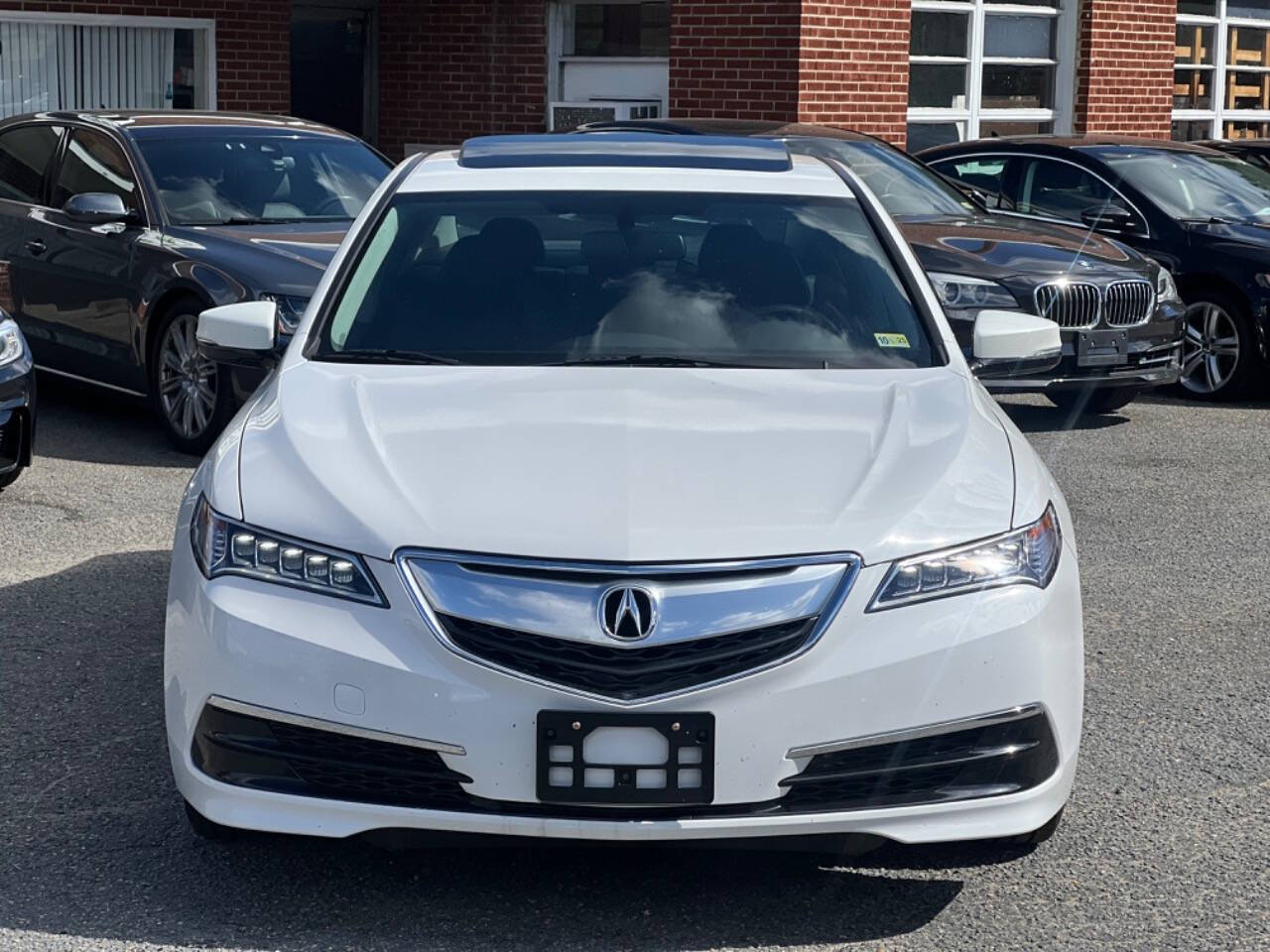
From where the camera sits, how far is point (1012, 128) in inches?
734

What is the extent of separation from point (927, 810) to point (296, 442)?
5.07ft

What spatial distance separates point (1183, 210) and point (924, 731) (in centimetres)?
922

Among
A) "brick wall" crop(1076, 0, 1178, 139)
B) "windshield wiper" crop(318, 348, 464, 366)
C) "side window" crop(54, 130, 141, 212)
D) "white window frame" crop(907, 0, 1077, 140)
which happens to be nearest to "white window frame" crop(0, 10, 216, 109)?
"side window" crop(54, 130, 141, 212)

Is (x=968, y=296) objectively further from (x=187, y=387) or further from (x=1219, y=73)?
(x=1219, y=73)

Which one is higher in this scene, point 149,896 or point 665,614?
point 665,614

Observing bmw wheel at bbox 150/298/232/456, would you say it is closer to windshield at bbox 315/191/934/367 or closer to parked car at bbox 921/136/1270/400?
windshield at bbox 315/191/934/367

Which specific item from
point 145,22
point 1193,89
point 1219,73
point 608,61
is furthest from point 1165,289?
point 1219,73

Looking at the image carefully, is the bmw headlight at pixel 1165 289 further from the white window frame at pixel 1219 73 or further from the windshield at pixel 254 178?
the white window frame at pixel 1219 73

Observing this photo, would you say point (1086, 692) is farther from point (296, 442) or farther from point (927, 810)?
point (296, 442)

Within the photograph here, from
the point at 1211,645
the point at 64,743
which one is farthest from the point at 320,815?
the point at 1211,645

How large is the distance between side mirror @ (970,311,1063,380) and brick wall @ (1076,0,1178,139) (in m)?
14.0

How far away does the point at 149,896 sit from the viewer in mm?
4039

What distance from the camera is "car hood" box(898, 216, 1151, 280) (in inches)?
404

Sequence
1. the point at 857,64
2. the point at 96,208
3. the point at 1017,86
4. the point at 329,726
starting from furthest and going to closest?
the point at 1017,86, the point at 857,64, the point at 96,208, the point at 329,726
